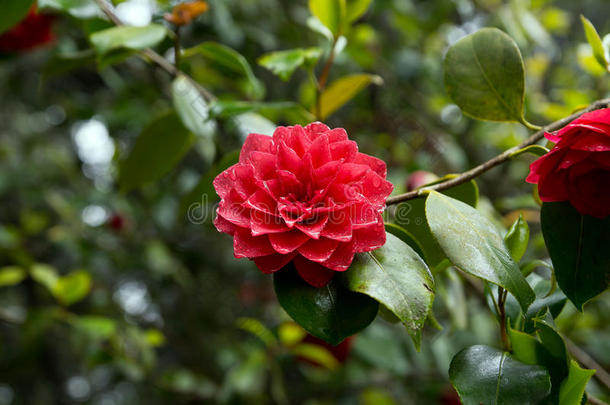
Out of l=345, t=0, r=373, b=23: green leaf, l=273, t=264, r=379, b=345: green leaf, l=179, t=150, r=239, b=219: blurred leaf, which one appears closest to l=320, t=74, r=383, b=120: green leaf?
l=345, t=0, r=373, b=23: green leaf

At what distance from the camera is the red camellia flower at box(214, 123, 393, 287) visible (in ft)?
1.34

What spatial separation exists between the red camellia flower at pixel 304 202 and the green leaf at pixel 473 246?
49 millimetres

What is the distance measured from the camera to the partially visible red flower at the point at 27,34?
3.21ft

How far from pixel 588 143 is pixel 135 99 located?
1573 mm

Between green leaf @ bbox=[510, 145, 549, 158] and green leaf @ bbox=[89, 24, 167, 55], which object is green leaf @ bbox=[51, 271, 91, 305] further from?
green leaf @ bbox=[510, 145, 549, 158]

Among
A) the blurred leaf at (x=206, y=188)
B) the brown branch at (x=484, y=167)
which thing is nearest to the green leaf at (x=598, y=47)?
the brown branch at (x=484, y=167)

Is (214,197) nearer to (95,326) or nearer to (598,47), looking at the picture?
(598,47)

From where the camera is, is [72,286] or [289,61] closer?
[289,61]

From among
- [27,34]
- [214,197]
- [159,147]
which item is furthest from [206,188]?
[27,34]

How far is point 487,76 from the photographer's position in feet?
1.77

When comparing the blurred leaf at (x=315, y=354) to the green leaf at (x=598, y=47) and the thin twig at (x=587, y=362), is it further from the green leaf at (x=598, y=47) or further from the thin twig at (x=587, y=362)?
the green leaf at (x=598, y=47)

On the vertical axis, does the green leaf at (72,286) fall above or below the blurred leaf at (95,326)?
above

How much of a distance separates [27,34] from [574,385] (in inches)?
44.8

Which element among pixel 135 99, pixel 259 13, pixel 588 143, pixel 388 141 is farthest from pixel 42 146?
pixel 588 143
